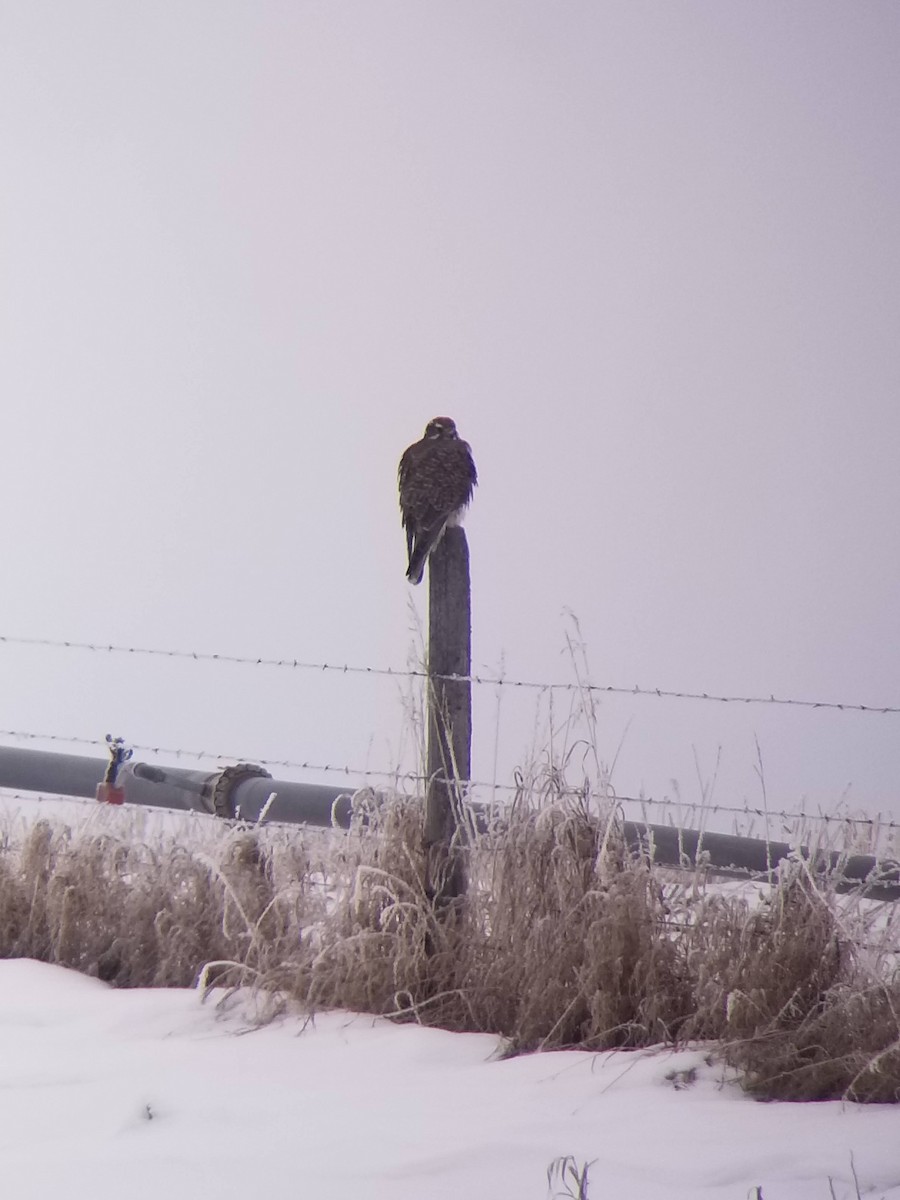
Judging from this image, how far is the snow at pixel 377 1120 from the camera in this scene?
8.38ft

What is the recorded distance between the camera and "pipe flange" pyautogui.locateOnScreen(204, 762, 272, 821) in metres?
5.36

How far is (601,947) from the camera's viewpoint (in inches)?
140

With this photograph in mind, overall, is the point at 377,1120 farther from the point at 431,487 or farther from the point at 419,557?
the point at 431,487

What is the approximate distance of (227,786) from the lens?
5.39 metres

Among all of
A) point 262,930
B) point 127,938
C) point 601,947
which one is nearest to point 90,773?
point 127,938

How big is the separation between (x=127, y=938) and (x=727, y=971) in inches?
93.4

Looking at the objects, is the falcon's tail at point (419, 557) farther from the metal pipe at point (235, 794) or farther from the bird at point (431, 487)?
the metal pipe at point (235, 794)

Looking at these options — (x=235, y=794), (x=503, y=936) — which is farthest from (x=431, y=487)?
(x=503, y=936)

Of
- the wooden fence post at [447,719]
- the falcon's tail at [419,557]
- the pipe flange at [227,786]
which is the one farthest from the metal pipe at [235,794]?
the falcon's tail at [419,557]

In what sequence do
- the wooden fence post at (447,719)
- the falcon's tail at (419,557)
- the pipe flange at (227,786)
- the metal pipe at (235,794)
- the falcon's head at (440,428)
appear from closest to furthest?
1. the wooden fence post at (447,719)
2. the metal pipe at (235,794)
3. the falcon's tail at (419,557)
4. the pipe flange at (227,786)
5. the falcon's head at (440,428)

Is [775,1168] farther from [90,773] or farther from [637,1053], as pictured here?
[90,773]

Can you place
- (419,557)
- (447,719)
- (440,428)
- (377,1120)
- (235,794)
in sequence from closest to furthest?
(377,1120) < (447,719) < (419,557) < (235,794) < (440,428)

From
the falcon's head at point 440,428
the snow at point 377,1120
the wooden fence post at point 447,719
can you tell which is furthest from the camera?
the falcon's head at point 440,428

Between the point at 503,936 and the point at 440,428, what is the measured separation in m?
2.58
